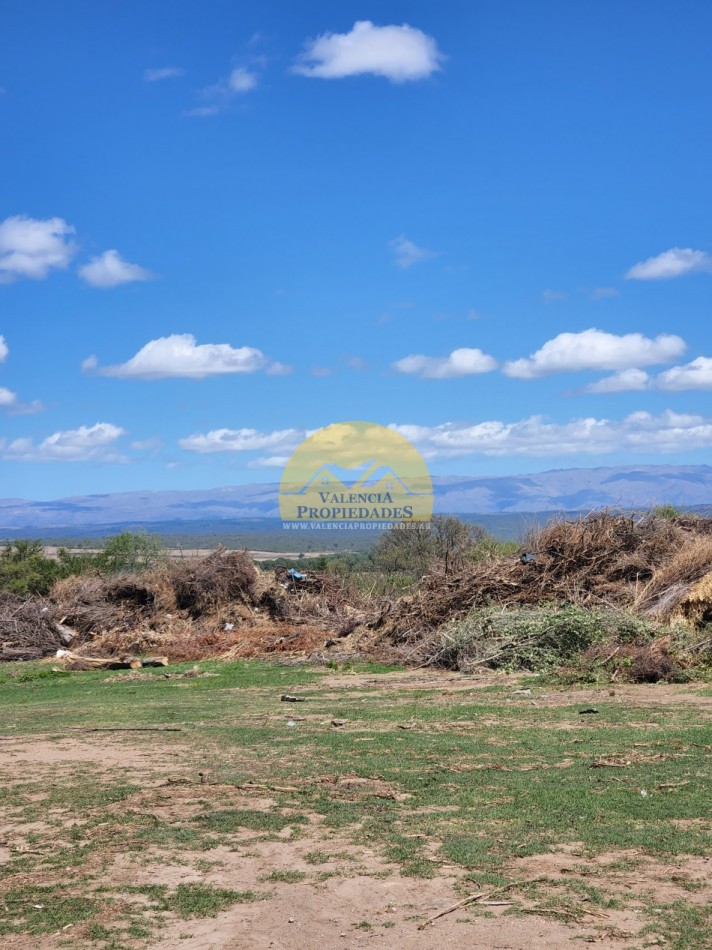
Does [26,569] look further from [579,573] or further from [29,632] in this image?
[579,573]

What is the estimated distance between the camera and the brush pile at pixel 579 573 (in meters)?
21.3

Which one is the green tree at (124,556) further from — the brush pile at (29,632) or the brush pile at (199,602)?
the brush pile at (29,632)

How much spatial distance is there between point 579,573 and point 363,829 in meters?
16.3

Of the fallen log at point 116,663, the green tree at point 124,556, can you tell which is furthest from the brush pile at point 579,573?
the green tree at point 124,556

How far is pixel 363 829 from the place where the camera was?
772cm

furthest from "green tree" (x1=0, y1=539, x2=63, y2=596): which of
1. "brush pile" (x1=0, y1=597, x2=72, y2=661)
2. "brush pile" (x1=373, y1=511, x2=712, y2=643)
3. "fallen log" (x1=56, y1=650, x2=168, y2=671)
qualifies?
"brush pile" (x1=373, y1=511, x2=712, y2=643)

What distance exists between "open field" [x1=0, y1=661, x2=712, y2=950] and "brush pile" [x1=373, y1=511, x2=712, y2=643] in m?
7.57

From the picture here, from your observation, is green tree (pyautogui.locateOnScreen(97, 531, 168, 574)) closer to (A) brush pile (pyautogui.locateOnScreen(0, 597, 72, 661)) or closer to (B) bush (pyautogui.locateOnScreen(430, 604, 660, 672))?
(A) brush pile (pyautogui.locateOnScreen(0, 597, 72, 661))

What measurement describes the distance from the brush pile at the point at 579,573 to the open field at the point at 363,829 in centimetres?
757

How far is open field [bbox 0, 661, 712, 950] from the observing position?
5.84 meters

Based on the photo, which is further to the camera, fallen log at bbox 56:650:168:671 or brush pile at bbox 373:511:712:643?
fallen log at bbox 56:650:168:671

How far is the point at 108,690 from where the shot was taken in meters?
19.3

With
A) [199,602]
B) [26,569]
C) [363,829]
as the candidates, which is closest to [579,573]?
[199,602]

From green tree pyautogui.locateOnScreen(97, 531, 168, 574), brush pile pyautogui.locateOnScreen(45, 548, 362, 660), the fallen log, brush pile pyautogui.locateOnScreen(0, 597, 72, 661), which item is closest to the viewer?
the fallen log
